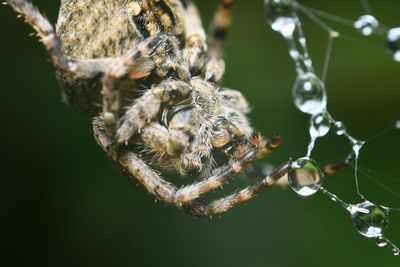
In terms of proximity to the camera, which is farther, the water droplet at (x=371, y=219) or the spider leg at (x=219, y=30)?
the spider leg at (x=219, y=30)

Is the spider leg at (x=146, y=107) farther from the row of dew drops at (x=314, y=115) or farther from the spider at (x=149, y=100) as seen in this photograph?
the row of dew drops at (x=314, y=115)

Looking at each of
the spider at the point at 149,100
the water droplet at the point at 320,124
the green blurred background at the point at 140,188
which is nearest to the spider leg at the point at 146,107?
the spider at the point at 149,100

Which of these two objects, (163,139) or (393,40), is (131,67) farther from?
(393,40)

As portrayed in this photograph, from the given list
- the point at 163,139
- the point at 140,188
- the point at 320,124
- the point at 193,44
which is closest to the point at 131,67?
the point at 163,139

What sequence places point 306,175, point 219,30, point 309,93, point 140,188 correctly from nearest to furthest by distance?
point 306,175
point 309,93
point 219,30
point 140,188

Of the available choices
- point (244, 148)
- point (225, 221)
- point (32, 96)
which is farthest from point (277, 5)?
point (32, 96)

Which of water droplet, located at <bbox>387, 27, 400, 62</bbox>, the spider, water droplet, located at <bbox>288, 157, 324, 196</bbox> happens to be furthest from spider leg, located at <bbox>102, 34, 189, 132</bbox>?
water droplet, located at <bbox>387, 27, 400, 62</bbox>

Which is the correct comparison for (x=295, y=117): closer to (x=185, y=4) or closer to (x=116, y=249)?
(x=185, y=4)
